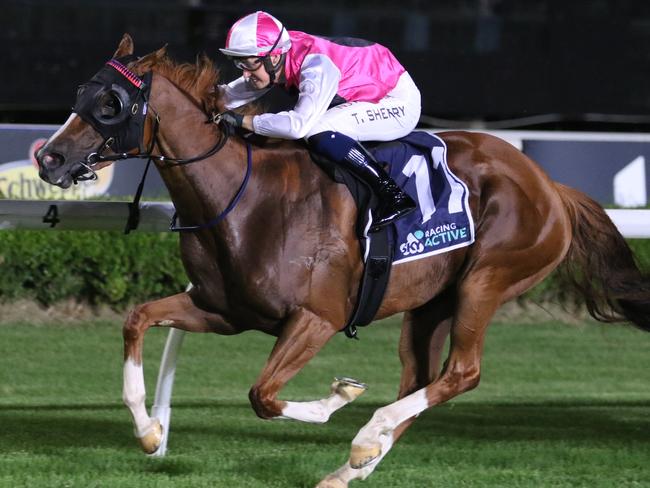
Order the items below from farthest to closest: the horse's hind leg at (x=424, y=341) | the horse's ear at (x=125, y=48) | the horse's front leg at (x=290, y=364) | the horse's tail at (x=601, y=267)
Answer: the horse's tail at (x=601, y=267), the horse's hind leg at (x=424, y=341), the horse's ear at (x=125, y=48), the horse's front leg at (x=290, y=364)

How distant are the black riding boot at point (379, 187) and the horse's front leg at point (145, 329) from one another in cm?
63

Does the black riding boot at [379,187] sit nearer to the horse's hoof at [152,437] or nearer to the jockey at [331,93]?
the jockey at [331,93]

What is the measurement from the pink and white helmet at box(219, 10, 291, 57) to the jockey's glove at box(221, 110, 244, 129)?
0.19 metres

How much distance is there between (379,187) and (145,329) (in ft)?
2.91

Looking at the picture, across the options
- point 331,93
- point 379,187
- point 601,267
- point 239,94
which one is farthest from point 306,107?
point 601,267

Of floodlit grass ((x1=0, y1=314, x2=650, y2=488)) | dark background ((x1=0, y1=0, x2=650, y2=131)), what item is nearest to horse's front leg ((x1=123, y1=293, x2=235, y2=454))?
floodlit grass ((x1=0, y1=314, x2=650, y2=488))

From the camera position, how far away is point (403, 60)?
9477 mm

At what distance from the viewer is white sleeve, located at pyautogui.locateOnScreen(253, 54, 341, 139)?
399 centimetres

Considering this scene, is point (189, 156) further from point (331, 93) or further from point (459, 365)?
point (459, 365)

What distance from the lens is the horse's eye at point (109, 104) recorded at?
151 inches

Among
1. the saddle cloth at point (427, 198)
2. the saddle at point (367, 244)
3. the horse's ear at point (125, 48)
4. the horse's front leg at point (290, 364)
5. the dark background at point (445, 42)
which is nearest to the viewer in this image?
the horse's front leg at point (290, 364)

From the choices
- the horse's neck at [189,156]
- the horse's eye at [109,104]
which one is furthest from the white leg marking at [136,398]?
the horse's eye at [109,104]

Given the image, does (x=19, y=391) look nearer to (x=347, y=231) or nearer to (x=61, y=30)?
(x=347, y=231)

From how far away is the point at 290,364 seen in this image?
3.97 meters
